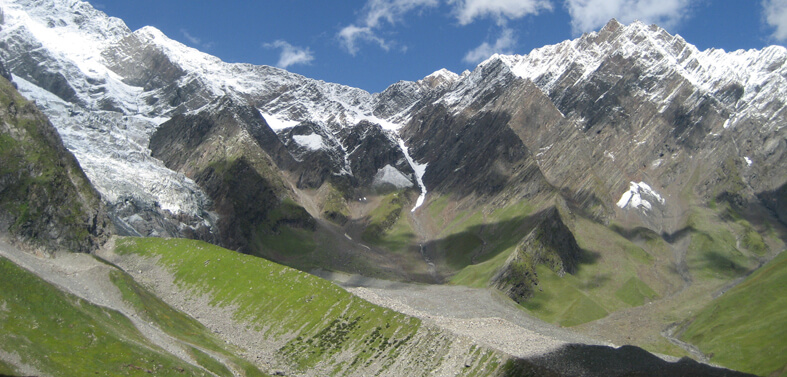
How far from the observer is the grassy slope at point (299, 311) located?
330ft

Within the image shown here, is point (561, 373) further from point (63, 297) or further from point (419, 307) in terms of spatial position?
point (63, 297)

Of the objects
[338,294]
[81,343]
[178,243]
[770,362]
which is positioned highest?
[770,362]

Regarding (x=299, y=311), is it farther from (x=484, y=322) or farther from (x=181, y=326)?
(x=484, y=322)

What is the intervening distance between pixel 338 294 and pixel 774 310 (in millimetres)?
130494

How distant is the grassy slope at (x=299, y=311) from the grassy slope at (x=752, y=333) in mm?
75917

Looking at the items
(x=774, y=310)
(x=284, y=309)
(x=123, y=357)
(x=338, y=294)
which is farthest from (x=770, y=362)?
(x=123, y=357)

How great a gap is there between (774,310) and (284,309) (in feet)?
459

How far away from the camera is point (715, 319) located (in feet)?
651

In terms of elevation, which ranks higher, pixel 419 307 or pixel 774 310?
pixel 774 310

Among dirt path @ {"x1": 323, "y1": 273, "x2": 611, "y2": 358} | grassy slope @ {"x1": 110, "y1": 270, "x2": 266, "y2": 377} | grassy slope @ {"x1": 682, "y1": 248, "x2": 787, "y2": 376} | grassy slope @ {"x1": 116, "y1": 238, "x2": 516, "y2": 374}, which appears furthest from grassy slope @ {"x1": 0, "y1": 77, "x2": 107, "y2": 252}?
grassy slope @ {"x1": 682, "y1": 248, "x2": 787, "y2": 376}

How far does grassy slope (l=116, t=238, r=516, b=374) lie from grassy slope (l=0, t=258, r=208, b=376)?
27.4 metres

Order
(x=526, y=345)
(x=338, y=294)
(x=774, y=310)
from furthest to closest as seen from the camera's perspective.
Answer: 1. (x=774, y=310)
2. (x=338, y=294)
3. (x=526, y=345)

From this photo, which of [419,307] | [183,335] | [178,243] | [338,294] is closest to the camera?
[183,335]

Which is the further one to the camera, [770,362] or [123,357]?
[770,362]
